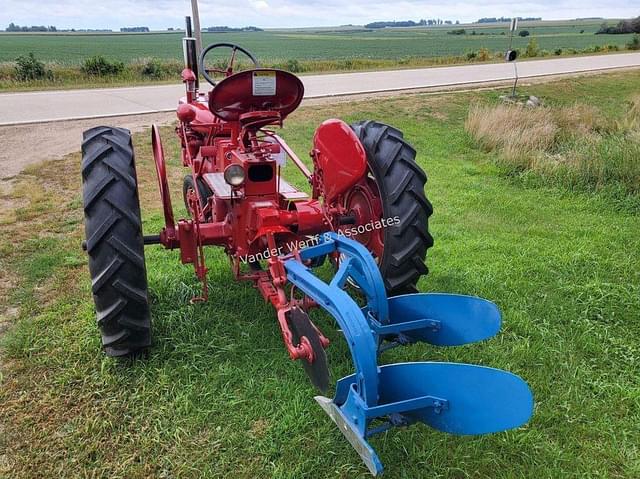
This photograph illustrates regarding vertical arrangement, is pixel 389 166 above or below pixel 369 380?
above

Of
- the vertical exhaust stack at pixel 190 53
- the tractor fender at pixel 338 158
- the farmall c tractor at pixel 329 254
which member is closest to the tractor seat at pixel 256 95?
the farmall c tractor at pixel 329 254

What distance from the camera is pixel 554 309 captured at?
3.51m

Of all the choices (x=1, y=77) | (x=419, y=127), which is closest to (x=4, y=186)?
(x=419, y=127)

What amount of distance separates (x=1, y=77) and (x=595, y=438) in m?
17.9

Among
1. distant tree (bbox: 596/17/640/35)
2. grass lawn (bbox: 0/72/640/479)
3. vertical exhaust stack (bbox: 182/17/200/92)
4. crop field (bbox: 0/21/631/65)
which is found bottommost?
grass lawn (bbox: 0/72/640/479)

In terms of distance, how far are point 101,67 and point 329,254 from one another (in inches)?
664

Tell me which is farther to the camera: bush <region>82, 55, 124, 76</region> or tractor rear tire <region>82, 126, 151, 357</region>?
bush <region>82, 55, 124, 76</region>

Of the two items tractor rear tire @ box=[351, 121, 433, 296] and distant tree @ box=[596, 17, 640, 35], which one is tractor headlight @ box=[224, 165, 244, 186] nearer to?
tractor rear tire @ box=[351, 121, 433, 296]

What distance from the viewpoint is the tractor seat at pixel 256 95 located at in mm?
2781

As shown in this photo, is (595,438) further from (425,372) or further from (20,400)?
(20,400)

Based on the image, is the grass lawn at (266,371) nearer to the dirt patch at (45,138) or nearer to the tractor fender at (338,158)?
the tractor fender at (338,158)

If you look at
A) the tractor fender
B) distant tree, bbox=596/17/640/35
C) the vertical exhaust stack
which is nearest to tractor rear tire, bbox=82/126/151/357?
the tractor fender

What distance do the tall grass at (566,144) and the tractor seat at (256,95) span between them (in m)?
4.59

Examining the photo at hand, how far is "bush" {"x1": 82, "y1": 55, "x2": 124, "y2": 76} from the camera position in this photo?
55.6 feet
